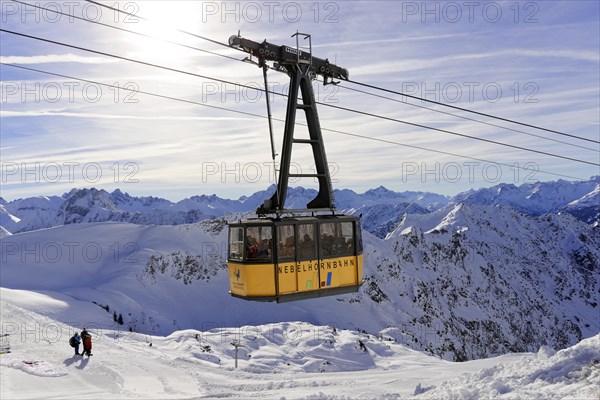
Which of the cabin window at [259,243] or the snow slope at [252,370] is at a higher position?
the cabin window at [259,243]

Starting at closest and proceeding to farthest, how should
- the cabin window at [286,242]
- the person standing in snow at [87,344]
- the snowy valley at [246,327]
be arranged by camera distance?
the cabin window at [286,242]
the snowy valley at [246,327]
the person standing in snow at [87,344]

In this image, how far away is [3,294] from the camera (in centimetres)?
4997

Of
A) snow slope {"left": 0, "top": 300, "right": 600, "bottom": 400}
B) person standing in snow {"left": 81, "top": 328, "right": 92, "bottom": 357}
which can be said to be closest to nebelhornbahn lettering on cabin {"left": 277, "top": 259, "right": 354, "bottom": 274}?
snow slope {"left": 0, "top": 300, "right": 600, "bottom": 400}

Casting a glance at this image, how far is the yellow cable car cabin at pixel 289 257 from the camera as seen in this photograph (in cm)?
1580

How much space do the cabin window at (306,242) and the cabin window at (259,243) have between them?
99 cm

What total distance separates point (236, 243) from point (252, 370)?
17442 millimetres

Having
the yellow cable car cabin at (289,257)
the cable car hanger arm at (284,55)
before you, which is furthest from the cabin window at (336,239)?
the cable car hanger arm at (284,55)

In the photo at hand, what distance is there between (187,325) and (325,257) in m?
60.0

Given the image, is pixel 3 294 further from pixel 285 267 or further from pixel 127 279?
pixel 285 267

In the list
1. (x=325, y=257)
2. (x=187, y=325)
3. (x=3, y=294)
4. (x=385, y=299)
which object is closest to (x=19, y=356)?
(x=325, y=257)

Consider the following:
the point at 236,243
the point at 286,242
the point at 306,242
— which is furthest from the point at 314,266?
the point at 236,243

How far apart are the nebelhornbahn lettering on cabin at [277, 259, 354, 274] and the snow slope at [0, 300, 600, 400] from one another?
497 centimetres

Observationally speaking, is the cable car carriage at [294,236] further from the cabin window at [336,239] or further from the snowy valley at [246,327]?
the snowy valley at [246,327]

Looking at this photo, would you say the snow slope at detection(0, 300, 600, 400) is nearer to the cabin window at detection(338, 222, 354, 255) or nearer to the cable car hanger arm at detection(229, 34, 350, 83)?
the cabin window at detection(338, 222, 354, 255)
